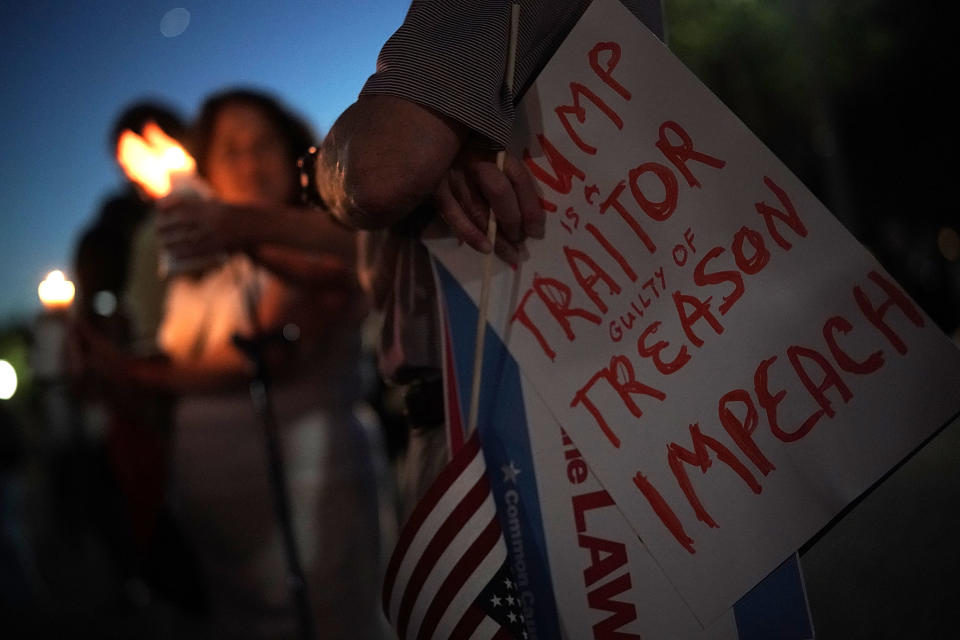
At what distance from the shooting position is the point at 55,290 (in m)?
2.10

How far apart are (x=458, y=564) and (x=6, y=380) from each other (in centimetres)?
341

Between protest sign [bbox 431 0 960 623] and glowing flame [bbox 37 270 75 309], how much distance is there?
68.6 inches

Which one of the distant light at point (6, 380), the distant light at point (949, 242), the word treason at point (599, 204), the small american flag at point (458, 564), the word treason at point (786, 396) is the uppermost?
the distant light at point (6, 380)

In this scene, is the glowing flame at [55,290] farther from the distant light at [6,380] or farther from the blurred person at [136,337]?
the distant light at [6,380]

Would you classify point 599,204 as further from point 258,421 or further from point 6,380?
point 6,380

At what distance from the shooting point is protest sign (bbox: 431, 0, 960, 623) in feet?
2.21

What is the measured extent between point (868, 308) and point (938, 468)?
0.24 m

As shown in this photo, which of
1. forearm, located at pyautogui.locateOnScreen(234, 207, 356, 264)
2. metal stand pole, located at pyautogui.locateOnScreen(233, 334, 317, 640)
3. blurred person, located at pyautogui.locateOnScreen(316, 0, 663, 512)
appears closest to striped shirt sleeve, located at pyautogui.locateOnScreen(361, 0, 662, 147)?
blurred person, located at pyautogui.locateOnScreen(316, 0, 663, 512)

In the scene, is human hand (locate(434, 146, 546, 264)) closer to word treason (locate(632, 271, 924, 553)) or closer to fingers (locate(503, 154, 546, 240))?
fingers (locate(503, 154, 546, 240))

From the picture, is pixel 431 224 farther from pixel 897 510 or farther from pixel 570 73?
pixel 897 510

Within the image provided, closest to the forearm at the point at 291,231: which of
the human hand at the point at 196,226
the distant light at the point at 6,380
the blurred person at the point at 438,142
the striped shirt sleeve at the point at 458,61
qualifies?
the human hand at the point at 196,226

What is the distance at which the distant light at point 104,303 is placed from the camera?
2793 millimetres

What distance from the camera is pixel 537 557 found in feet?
2.55

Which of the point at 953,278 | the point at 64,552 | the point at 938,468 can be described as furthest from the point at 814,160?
the point at 938,468
